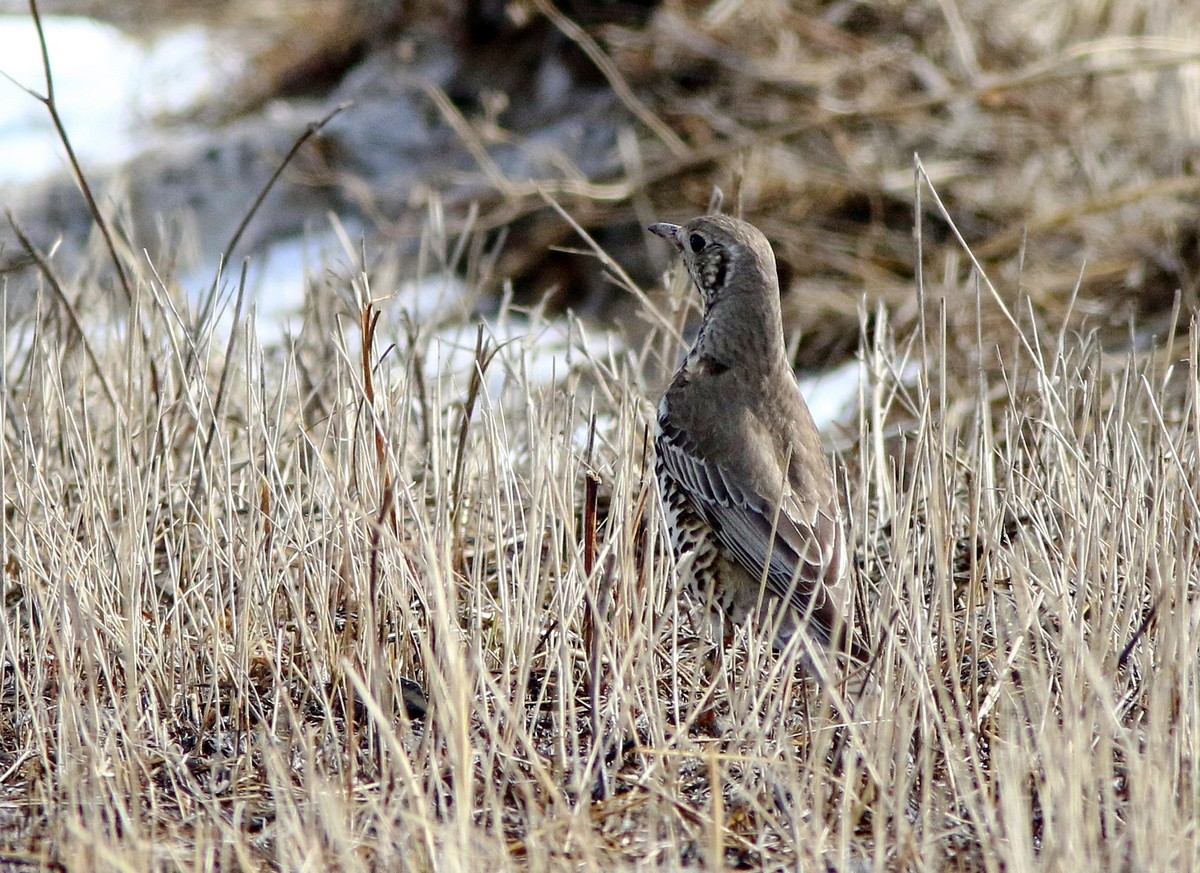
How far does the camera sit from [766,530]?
3.82m

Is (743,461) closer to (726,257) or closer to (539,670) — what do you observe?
(726,257)

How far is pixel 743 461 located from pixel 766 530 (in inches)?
8.3

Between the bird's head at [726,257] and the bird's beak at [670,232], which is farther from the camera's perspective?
the bird's beak at [670,232]

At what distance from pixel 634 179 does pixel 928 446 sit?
17.6ft

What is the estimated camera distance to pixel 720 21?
9.95 metres

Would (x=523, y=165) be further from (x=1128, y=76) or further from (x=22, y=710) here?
(x=22, y=710)

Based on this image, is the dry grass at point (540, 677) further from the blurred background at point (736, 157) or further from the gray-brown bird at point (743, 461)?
the blurred background at point (736, 157)

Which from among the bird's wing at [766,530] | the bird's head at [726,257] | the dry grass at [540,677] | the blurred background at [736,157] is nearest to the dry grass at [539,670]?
the dry grass at [540,677]

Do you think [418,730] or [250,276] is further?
[250,276]

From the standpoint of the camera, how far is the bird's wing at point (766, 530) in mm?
3678

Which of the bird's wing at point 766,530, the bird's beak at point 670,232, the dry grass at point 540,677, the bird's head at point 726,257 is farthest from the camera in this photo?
the bird's beak at point 670,232

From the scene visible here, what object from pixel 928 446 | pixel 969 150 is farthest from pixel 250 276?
pixel 928 446

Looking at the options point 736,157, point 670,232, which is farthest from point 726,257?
point 736,157

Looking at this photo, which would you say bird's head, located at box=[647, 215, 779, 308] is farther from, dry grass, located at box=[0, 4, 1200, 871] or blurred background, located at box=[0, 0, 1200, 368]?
blurred background, located at box=[0, 0, 1200, 368]
